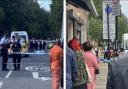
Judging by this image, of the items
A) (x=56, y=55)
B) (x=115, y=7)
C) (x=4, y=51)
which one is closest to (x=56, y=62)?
(x=56, y=55)

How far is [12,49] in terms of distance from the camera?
11852 millimetres

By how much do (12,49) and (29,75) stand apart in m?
1.12

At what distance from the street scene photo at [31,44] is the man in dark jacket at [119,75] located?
499cm

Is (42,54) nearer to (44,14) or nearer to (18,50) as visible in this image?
(18,50)

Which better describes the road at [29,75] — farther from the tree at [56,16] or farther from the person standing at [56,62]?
the tree at [56,16]

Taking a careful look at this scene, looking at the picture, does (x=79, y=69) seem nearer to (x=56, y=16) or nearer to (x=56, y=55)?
(x=56, y=16)

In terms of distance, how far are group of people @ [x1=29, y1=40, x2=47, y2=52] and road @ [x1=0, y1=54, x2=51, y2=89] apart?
0.63m

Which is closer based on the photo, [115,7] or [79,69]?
[79,69]

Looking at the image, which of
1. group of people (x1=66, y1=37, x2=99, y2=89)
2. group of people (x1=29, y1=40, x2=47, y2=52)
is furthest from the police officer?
group of people (x1=66, y1=37, x2=99, y2=89)

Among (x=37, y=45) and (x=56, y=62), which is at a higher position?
(x=37, y=45)

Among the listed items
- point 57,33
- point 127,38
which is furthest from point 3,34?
point 127,38

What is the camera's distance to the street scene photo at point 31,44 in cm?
1023

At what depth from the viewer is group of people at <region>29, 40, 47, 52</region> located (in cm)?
1051

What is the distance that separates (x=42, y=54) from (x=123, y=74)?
265 inches
